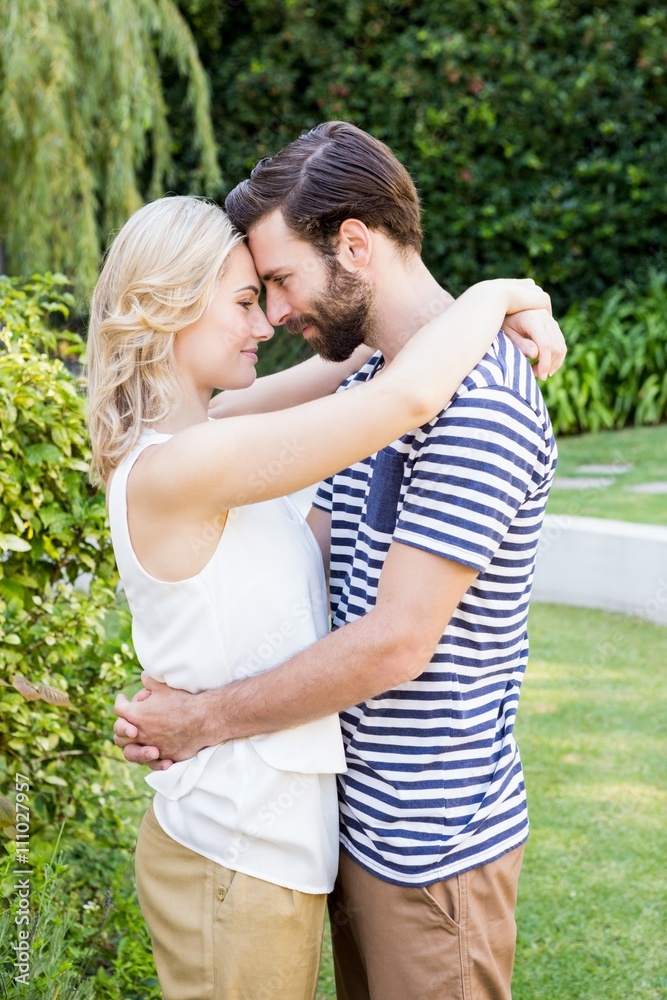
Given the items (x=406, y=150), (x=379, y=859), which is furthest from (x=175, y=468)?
(x=406, y=150)

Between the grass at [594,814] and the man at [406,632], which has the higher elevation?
the man at [406,632]

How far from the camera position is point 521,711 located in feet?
14.1

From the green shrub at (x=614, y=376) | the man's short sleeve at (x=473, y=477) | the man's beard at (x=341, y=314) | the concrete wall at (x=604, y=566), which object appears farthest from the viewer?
the green shrub at (x=614, y=376)

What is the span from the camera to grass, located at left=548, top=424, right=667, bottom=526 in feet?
19.8

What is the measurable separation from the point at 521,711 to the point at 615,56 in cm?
630

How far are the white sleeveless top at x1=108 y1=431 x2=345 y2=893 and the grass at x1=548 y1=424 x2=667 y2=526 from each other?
14.4 ft

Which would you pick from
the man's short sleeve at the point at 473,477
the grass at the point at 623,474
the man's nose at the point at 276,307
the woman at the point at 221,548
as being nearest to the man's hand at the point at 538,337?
the woman at the point at 221,548

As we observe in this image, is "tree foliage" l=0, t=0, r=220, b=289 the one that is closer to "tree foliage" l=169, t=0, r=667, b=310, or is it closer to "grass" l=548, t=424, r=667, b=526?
"tree foliage" l=169, t=0, r=667, b=310

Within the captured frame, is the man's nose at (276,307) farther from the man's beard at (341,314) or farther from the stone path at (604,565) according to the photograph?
the stone path at (604,565)

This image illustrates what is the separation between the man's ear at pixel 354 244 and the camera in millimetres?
1849

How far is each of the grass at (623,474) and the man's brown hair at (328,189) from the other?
13.9 feet

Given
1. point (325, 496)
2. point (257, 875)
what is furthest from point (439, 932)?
point (325, 496)

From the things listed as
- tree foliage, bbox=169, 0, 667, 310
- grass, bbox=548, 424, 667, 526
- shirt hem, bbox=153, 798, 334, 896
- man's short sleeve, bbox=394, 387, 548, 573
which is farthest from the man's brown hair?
tree foliage, bbox=169, 0, 667, 310

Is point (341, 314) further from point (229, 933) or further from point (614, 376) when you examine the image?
point (614, 376)
